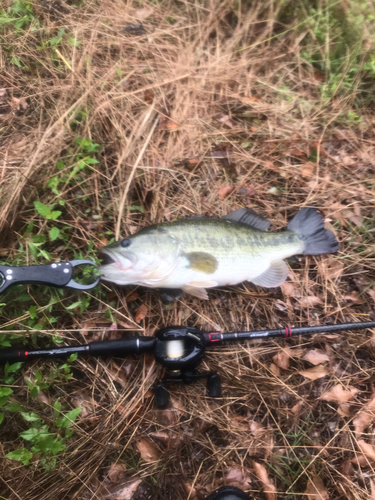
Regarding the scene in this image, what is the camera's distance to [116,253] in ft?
9.04

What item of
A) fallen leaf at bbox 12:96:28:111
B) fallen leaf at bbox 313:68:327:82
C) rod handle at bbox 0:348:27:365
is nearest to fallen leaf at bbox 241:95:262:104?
fallen leaf at bbox 313:68:327:82

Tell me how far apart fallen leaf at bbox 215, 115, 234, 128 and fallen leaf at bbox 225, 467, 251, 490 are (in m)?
3.27

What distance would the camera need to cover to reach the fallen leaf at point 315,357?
304cm

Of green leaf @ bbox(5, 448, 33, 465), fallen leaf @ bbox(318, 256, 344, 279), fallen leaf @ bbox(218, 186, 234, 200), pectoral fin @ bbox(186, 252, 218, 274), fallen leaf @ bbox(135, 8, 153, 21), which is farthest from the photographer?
fallen leaf @ bbox(135, 8, 153, 21)

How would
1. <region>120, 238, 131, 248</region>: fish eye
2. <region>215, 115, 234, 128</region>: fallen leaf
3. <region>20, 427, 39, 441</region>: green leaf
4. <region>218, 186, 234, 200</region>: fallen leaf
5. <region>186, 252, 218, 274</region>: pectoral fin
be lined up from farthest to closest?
<region>215, 115, 234, 128</region>: fallen leaf
<region>218, 186, 234, 200</region>: fallen leaf
<region>186, 252, 218, 274</region>: pectoral fin
<region>120, 238, 131, 248</region>: fish eye
<region>20, 427, 39, 441</region>: green leaf

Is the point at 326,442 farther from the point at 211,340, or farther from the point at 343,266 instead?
the point at 343,266

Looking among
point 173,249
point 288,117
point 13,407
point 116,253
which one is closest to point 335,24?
point 288,117

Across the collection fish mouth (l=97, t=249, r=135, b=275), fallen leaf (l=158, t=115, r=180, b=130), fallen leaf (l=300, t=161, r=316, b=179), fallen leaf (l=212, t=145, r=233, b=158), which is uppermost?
fallen leaf (l=300, t=161, r=316, b=179)

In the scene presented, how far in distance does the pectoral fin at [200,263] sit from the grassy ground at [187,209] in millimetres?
385

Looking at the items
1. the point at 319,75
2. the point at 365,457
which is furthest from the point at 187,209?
the point at 365,457

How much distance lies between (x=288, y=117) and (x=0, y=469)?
4.17m

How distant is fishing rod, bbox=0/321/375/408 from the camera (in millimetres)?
2619

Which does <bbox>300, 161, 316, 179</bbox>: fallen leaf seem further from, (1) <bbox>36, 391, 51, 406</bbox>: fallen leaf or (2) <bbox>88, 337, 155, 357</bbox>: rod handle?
(1) <bbox>36, 391, 51, 406</bbox>: fallen leaf

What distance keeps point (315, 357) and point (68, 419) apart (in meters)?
2.09
